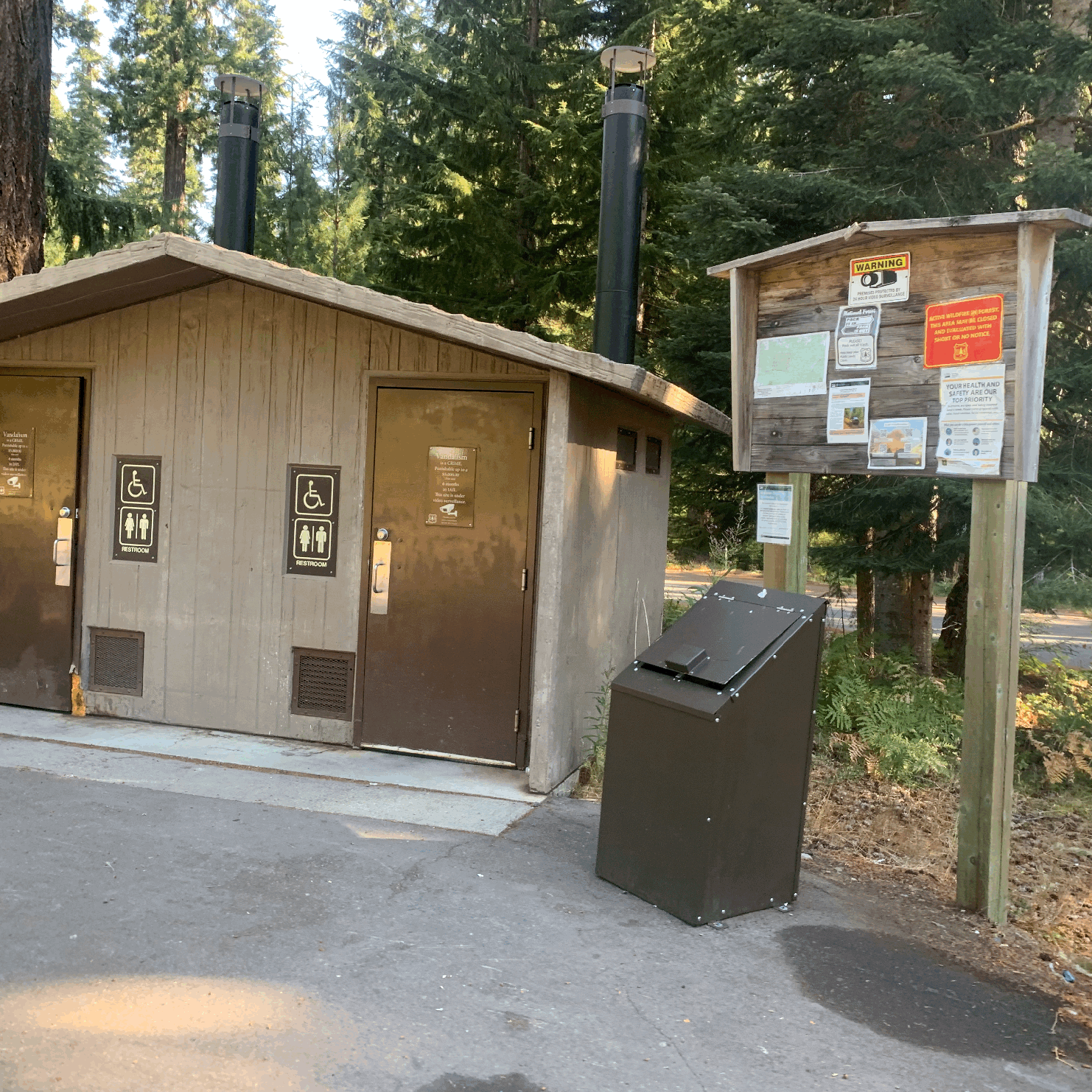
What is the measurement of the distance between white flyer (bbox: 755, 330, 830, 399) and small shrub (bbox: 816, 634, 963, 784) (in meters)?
2.13

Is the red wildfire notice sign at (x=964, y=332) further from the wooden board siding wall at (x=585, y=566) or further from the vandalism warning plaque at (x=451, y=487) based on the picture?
the vandalism warning plaque at (x=451, y=487)

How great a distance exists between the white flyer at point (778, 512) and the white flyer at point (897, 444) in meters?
0.47


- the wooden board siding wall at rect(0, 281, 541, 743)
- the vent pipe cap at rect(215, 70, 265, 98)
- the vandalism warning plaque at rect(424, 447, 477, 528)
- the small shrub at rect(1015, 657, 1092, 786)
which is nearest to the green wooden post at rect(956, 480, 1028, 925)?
the vandalism warning plaque at rect(424, 447, 477, 528)

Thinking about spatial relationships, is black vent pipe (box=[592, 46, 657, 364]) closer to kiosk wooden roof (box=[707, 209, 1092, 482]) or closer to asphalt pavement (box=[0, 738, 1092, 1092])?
kiosk wooden roof (box=[707, 209, 1092, 482])

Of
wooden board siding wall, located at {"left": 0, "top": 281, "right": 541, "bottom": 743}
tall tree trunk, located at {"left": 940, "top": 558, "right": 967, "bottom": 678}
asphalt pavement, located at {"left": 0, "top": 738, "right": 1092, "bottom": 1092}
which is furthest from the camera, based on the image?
tall tree trunk, located at {"left": 940, "top": 558, "right": 967, "bottom": 678}

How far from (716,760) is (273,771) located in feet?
9.60

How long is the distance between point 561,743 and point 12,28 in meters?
6.88

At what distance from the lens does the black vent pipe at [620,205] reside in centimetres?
742

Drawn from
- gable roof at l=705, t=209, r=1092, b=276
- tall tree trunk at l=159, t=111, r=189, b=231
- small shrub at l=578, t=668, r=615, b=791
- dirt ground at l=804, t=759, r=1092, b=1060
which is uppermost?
tall tree trunk at l=159, t=111, r=189, b=231

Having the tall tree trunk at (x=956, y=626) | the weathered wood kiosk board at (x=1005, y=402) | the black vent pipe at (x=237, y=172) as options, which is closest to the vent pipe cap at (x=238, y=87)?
the black vent pipe at (x=237, y=172)

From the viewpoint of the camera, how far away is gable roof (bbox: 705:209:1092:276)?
391 cm

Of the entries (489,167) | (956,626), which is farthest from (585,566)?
(489,167)

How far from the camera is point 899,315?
4453mm

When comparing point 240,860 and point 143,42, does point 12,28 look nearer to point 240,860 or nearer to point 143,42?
point 240,860
